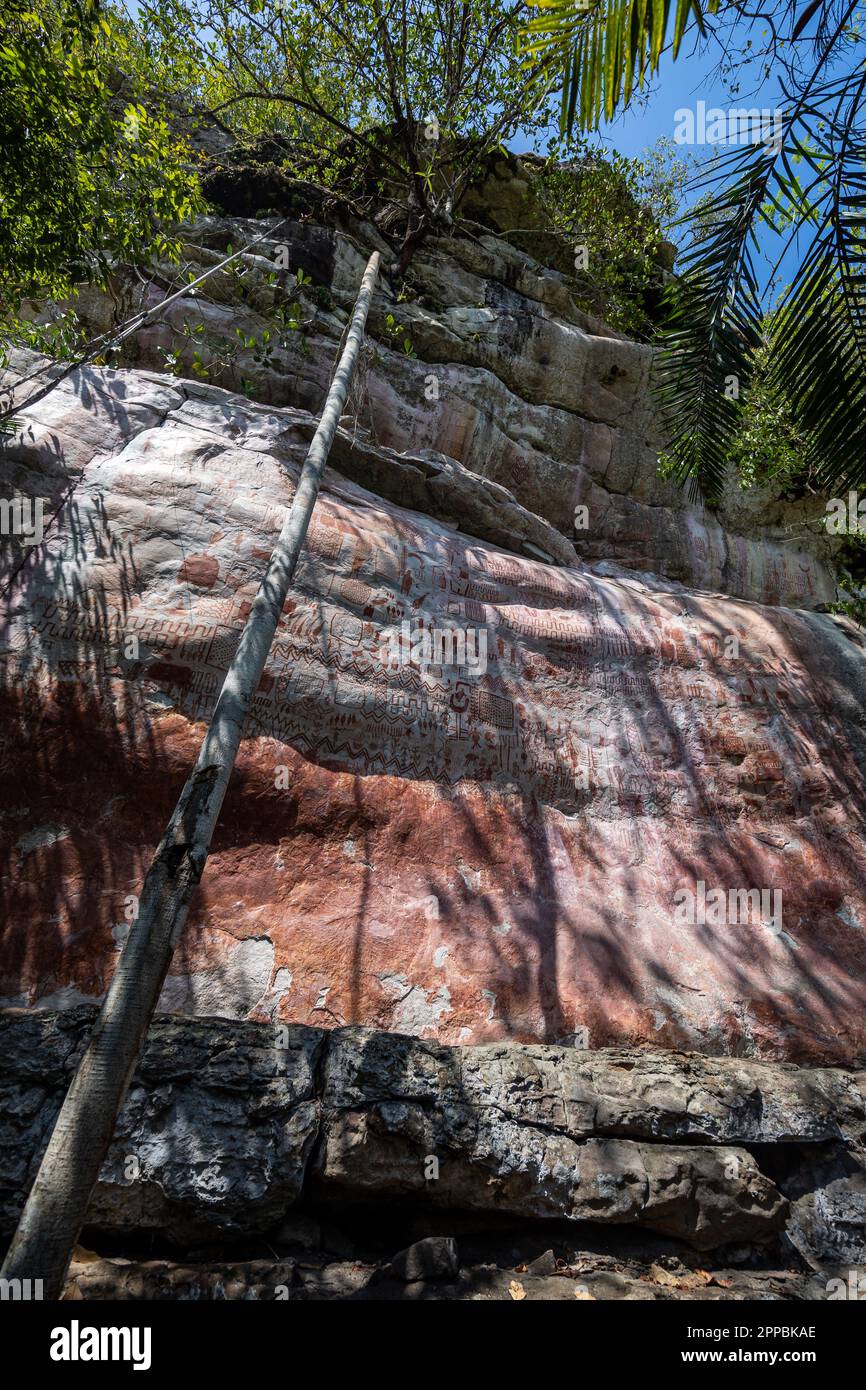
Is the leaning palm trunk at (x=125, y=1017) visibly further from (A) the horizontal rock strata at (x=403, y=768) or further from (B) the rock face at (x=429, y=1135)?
(A) the horizontal rock strata at (x=403, y=768)

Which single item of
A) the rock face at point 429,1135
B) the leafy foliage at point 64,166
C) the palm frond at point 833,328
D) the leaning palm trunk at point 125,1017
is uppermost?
the leafy foliage at point 64,166

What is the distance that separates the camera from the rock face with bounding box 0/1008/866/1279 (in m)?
3.74

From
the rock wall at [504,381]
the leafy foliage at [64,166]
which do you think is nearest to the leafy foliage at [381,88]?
the rock wall at [504,381]

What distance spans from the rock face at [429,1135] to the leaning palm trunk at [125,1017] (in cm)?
95

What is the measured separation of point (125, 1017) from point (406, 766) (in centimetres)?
360

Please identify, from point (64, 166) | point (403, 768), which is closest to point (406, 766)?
point (403, 768)

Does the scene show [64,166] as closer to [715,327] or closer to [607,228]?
[715,327]

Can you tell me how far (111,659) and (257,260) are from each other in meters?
7.62

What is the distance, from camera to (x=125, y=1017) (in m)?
3.11

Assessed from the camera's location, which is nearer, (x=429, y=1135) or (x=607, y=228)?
(x=429, y=1135)

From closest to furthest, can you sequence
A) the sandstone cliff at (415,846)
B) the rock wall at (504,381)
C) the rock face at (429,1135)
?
the rock face at (429,1135), the sandstone cliff at (415,846), the rock wall at (504,381)

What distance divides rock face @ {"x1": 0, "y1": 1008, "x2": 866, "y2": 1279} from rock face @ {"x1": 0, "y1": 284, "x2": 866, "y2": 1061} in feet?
2.24

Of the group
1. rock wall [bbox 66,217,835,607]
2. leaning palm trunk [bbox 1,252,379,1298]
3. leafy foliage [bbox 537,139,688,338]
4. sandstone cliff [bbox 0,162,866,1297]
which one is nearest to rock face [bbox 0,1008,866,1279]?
sandstone cliff [bbox 0,162,866,1297]

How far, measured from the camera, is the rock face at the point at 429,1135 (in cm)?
374
